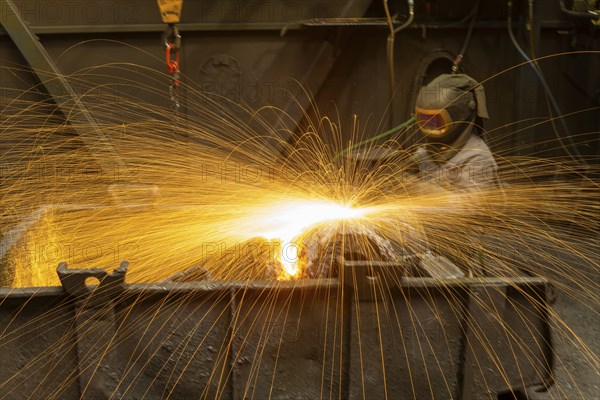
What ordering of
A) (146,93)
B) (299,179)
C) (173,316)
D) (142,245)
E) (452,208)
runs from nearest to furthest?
(173,316) → (142,245) → (452,208) → (299,179) → (146,93)

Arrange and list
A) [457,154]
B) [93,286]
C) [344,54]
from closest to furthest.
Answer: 1. [93,286]
2. [457,154]
3. [344,54]

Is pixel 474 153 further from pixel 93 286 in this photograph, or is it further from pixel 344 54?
pixel 93 286

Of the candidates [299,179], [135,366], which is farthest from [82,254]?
[299,179]

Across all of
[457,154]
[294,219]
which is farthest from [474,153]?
[294,219]

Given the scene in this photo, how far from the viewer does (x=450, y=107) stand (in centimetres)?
351

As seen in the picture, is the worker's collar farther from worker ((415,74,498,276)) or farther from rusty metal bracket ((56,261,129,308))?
rusty metal bracket ((56,261,129,308))

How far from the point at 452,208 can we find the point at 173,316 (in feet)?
5.71

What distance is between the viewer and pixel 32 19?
4531 millimetres

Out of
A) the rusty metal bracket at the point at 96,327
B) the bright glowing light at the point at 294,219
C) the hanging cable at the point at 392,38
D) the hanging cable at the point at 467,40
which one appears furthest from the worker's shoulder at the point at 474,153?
the rusty metal bracket at the point at 96,327

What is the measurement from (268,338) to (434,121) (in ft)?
5.78

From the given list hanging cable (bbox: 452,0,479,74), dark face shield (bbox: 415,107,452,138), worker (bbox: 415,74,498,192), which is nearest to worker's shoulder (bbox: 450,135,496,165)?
worker (bbox: 415,74,498,192)

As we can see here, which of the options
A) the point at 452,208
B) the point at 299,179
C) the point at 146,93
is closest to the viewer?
the point at 452,208

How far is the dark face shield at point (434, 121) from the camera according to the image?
3.52 m

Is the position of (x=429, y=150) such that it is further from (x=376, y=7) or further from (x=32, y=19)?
(x=32, y=19)
